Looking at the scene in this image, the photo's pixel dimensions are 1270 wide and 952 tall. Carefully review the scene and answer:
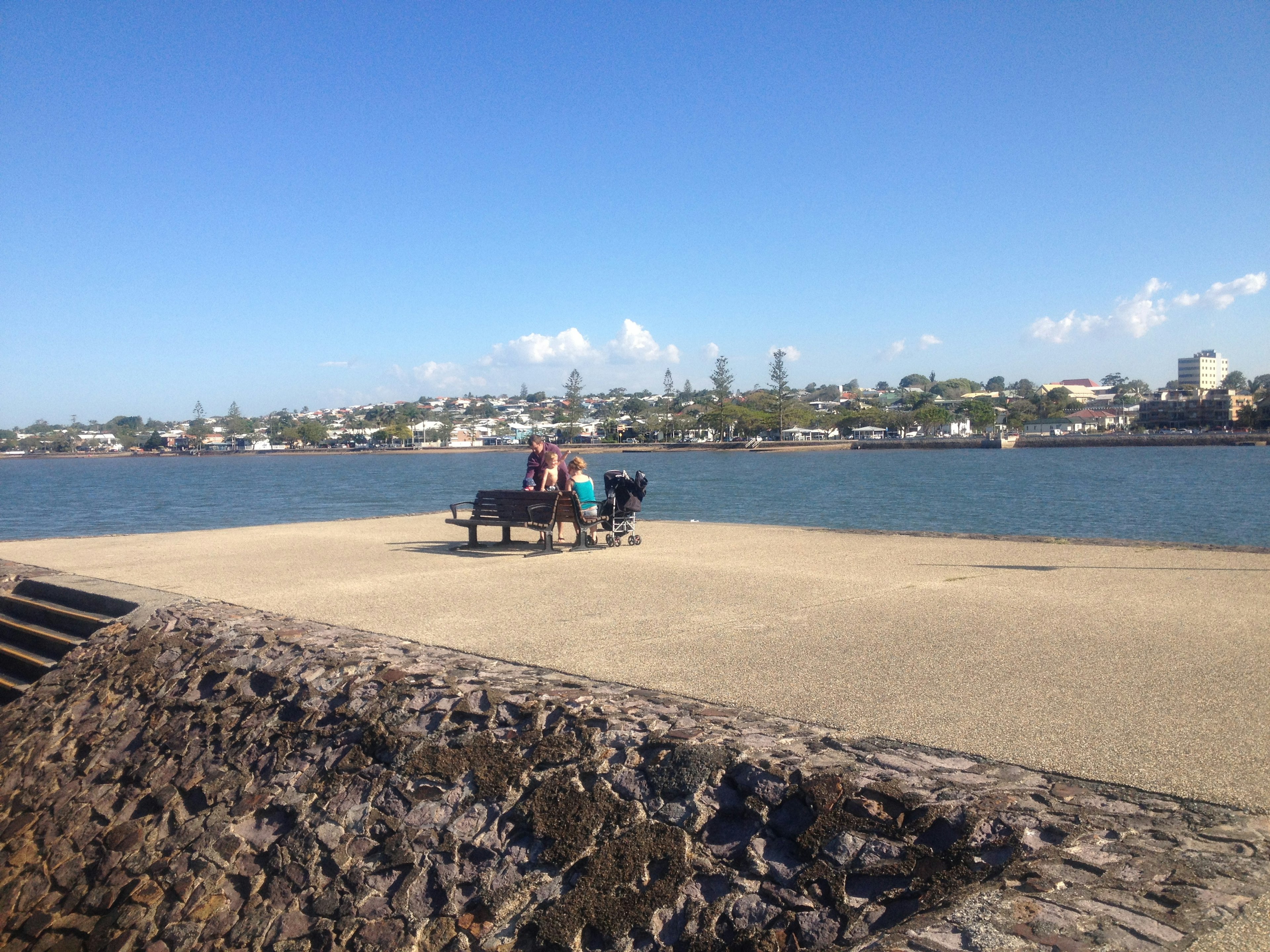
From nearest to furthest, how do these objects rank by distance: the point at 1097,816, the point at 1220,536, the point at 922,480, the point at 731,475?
1. the point at 1097,816
2. the point at 1220,536
3. the point at 922,480
4. the point at 731,475

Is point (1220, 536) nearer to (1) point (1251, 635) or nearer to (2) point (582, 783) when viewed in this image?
(1) point (1251, 635)

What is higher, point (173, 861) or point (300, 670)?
point (300, 670)

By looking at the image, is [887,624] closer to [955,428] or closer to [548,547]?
[548,547]

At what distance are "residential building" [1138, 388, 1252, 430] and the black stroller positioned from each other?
485 ft

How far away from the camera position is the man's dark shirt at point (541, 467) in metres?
12.7

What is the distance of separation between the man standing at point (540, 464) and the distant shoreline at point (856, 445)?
95.6 m

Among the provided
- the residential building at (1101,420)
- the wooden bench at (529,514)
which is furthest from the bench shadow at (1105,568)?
the residential building at (1101,420)

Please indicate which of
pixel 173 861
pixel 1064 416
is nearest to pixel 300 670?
pixel 173 861

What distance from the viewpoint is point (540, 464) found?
43.2ft

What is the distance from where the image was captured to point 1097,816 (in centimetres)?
353

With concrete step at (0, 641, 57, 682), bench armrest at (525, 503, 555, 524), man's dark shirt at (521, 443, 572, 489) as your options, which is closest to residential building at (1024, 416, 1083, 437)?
man's dark shirt at (521, 443, 572, 489)

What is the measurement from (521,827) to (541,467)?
28.5 ft

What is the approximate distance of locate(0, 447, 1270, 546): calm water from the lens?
2659 centimetres

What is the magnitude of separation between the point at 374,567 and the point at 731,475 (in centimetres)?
5276
